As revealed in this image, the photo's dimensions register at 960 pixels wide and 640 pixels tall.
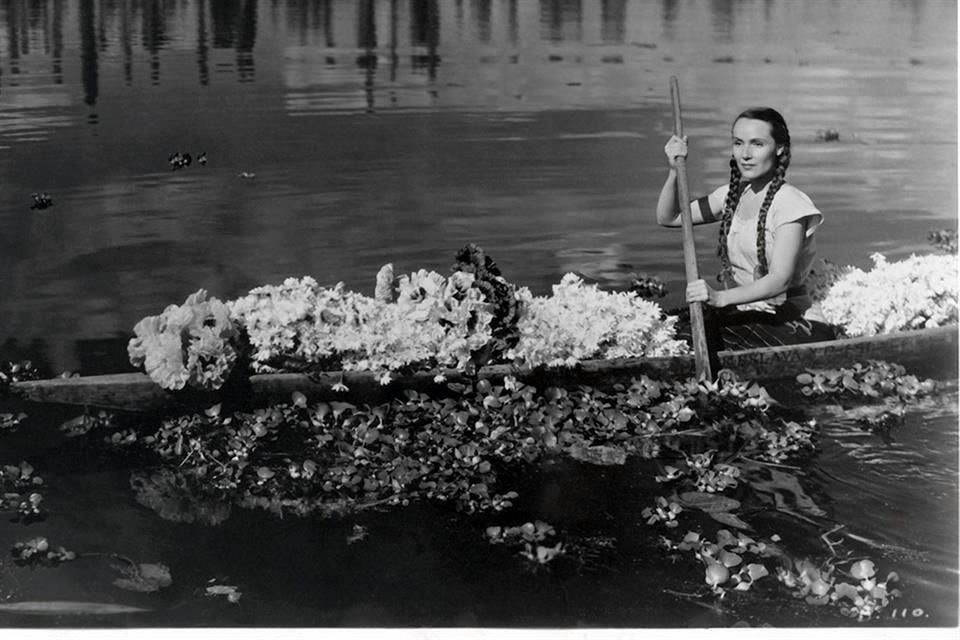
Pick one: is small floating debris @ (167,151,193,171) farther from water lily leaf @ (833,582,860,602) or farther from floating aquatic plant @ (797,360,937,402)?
water lily leaf @ (833,582,860,602)

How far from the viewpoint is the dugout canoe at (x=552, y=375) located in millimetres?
4242

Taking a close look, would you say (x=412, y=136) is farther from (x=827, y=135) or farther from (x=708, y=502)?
(x=708, y=502)

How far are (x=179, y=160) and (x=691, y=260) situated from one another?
2849mm

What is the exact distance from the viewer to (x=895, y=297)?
4738 mm

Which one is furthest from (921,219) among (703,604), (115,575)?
(115,575)

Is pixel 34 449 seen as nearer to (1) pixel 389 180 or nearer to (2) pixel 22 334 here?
(2) pixel 22 334

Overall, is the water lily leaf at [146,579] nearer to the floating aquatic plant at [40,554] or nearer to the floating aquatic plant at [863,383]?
the floating aquatic plant at [40,554]

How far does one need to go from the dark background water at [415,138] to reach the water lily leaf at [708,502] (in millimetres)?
1512

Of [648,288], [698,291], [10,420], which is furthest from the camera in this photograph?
[648,288]

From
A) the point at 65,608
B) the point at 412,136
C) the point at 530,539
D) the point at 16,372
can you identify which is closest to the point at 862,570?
the point at 530,539

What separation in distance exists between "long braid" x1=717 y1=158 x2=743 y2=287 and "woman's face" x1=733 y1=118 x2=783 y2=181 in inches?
2.7

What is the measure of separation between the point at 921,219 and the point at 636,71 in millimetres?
1688

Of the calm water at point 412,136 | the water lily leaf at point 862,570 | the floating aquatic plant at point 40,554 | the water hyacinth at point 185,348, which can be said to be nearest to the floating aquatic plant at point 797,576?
the water lily leaf at point 862,570

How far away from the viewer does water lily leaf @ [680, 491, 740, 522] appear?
3.75 meters
